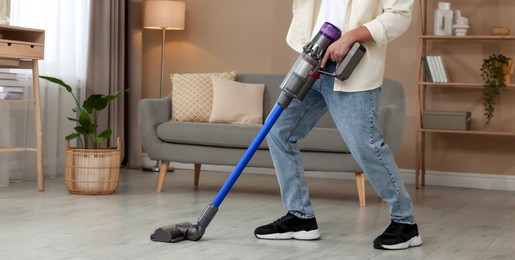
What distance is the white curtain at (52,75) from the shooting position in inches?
200

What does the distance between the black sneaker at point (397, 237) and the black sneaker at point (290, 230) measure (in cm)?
26

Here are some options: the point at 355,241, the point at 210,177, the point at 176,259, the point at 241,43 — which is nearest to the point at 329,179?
the point at 210,177

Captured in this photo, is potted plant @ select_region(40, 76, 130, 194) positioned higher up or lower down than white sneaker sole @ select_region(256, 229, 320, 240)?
higher up

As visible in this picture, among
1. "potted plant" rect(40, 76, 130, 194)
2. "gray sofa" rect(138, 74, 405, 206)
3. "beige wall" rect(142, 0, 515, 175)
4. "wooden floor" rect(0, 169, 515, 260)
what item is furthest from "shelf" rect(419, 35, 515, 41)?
"potted plant" rect(40, 76, 130, 194)

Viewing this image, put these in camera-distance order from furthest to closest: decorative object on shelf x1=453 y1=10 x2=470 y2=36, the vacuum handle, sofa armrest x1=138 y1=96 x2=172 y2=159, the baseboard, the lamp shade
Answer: the lamp shade
the baseboard
decorative object on shelf x1=453 y1=10 x2=470 y2=36
sofa armrest x1=138 y1=96 x2=172 y2=159
the vacuum handle

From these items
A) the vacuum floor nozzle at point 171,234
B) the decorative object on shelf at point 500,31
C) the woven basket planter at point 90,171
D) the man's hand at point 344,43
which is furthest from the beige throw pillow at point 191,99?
the man's hand at point 344,43

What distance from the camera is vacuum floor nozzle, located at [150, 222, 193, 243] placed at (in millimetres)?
2988

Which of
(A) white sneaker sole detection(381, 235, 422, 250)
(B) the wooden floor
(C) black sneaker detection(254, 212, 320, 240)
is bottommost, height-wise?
(B) the wooden floor

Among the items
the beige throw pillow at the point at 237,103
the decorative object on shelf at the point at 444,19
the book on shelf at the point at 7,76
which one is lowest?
the beige throw pillow at the point at 237,103

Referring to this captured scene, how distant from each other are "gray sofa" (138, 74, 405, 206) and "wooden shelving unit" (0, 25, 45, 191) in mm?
564

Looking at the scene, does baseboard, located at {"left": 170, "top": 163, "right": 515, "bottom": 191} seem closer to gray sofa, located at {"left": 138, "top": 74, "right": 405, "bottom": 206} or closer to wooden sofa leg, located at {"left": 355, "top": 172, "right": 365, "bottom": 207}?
gray sofa, located at {"left": 138, "top": 74, "right": 405, "bottom": 206}

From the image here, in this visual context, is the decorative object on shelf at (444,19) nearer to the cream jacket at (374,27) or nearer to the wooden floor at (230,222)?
the wooden floor at (230,222)

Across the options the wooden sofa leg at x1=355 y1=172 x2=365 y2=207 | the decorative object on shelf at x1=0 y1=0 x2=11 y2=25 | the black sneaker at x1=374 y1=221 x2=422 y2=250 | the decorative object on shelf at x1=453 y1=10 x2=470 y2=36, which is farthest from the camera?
the decorative object on shelf at x1=453 y1=10 x2=470 y2=36

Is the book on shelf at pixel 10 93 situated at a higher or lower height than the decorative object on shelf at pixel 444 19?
lower
